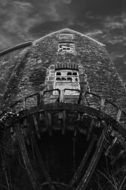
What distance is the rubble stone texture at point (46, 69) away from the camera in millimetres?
11422

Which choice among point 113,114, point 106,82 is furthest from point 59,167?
point 106,82

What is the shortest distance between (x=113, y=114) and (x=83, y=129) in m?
1.69

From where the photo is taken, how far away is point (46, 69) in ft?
42.0

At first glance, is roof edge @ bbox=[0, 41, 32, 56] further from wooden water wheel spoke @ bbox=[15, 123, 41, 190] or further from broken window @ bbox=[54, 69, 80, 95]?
wooden water wheel spoke @ bbox=[15, 123, 41, 190]

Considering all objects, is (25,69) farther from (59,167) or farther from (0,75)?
(59,167)

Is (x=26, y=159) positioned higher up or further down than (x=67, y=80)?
further down

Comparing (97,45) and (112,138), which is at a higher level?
(97,45)

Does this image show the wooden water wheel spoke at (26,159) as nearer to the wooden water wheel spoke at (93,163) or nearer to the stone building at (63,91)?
the stone building at (63,91)

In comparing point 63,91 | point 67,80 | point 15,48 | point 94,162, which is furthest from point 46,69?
point 94,162

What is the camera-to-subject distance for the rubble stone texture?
11.4 meters

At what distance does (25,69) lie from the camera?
13.4m

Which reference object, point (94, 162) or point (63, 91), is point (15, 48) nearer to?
point (63, 91)

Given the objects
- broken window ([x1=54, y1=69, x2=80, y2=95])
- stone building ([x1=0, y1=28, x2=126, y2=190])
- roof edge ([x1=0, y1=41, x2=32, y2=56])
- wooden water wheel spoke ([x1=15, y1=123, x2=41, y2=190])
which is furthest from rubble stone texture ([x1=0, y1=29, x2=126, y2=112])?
wooden water wheel spoke ([x1=15, y1=123, x2=41, y2=190])

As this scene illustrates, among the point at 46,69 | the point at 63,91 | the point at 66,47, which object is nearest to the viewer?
the point at 63,91
